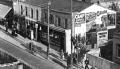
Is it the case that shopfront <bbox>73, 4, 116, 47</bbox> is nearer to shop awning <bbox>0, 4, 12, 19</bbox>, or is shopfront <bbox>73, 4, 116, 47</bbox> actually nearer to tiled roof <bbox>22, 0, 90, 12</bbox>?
tiled roof <bbox>22, 0, 90, 12</bbox>

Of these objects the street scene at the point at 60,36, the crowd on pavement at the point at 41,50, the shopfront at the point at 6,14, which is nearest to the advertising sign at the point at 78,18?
the street scene at the point at 60,36

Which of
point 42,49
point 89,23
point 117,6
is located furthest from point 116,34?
point 117,6

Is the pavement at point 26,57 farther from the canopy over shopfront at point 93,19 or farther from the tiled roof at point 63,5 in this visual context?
the tiled roof at point 63,5

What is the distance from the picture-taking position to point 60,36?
4569 cm

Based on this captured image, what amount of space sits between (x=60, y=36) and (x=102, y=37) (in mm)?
5944

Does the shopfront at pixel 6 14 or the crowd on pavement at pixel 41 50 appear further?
the shopfront at pixel 6 14

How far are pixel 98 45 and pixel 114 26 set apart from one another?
480 centimetres

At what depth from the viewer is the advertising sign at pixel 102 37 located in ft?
153

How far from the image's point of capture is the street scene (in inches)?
1537

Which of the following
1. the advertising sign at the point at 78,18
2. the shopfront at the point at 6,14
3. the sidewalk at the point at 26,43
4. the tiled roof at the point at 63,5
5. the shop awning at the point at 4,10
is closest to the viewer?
the sidewalk at the point at 26,43

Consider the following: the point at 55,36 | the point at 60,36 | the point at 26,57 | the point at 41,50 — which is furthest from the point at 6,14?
the point at 26,57

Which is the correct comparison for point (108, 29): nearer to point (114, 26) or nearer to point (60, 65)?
point (114, 26)

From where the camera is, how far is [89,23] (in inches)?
1838

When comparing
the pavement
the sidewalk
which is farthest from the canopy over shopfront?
the pavement
